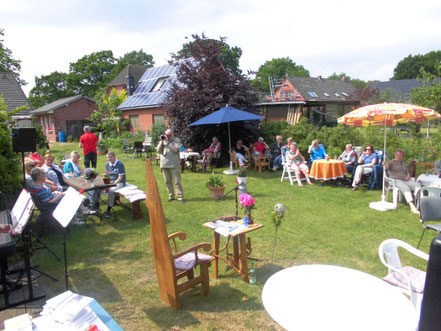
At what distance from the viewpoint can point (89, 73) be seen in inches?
2163

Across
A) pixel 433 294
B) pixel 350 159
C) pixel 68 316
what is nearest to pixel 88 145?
pixel 350 159

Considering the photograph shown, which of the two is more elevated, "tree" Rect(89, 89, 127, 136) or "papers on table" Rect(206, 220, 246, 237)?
"tree" Rect(89, 89, 127, 136)

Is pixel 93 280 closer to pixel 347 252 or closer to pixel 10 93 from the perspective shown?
pixel 347 252

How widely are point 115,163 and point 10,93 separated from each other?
58.5 ft

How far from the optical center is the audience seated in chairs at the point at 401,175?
6.77 metres

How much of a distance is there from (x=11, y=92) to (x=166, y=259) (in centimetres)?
2238

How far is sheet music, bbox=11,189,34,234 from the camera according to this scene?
383 cm

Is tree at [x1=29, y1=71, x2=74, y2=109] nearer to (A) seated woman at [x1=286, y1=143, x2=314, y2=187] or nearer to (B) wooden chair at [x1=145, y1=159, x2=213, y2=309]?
(A) seated woman at [x1=286, y1=143, x2=314, y2=187]

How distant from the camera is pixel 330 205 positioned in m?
7.09

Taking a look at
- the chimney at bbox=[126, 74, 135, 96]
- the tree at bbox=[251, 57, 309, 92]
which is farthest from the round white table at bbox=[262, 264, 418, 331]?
the tree at bbox=[251, 57, 309, 92]

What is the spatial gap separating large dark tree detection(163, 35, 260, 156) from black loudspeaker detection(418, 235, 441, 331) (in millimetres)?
11049

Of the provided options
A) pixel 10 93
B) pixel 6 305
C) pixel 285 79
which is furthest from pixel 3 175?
pixel 285 79

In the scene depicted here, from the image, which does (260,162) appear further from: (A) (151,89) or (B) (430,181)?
(A) (151,89)

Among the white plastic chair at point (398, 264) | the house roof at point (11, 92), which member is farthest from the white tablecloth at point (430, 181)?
the house roof at point (11, 92)
